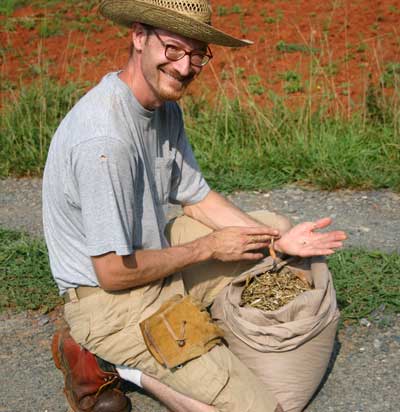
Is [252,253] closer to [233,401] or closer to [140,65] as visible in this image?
[233,401]

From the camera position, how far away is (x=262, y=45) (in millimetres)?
9000

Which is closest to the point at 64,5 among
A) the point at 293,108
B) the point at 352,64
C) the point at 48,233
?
the point at 352,64

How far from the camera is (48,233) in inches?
137

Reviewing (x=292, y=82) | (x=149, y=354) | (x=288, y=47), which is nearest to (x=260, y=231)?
(x=149, y=354)

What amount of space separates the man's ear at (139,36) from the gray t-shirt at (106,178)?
0.53 feet

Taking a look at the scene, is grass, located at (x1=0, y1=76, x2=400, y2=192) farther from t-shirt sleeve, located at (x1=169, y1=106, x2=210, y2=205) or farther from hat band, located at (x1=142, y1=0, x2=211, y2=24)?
hat band, located at (x1=142, y1=0, x2=211, y2=24)

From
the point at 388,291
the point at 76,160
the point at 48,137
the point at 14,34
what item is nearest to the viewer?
the point at 76,160

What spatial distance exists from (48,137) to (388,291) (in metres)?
3.35

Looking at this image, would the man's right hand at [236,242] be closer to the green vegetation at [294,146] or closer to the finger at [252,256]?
the finger at [252,256]

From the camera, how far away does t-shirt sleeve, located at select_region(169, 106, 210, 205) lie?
3824 mm

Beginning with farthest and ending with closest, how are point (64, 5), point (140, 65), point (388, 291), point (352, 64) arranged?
1. point (64, 5)
2. point (352, 64)
3. point (388, 291)
4. point (140, 65)

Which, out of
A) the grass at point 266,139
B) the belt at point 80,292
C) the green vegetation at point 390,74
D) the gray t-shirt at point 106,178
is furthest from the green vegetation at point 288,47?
the belt at point 80,292

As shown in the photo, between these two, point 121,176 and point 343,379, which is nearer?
point 121,176

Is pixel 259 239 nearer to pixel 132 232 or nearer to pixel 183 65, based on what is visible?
pixel 132 232
